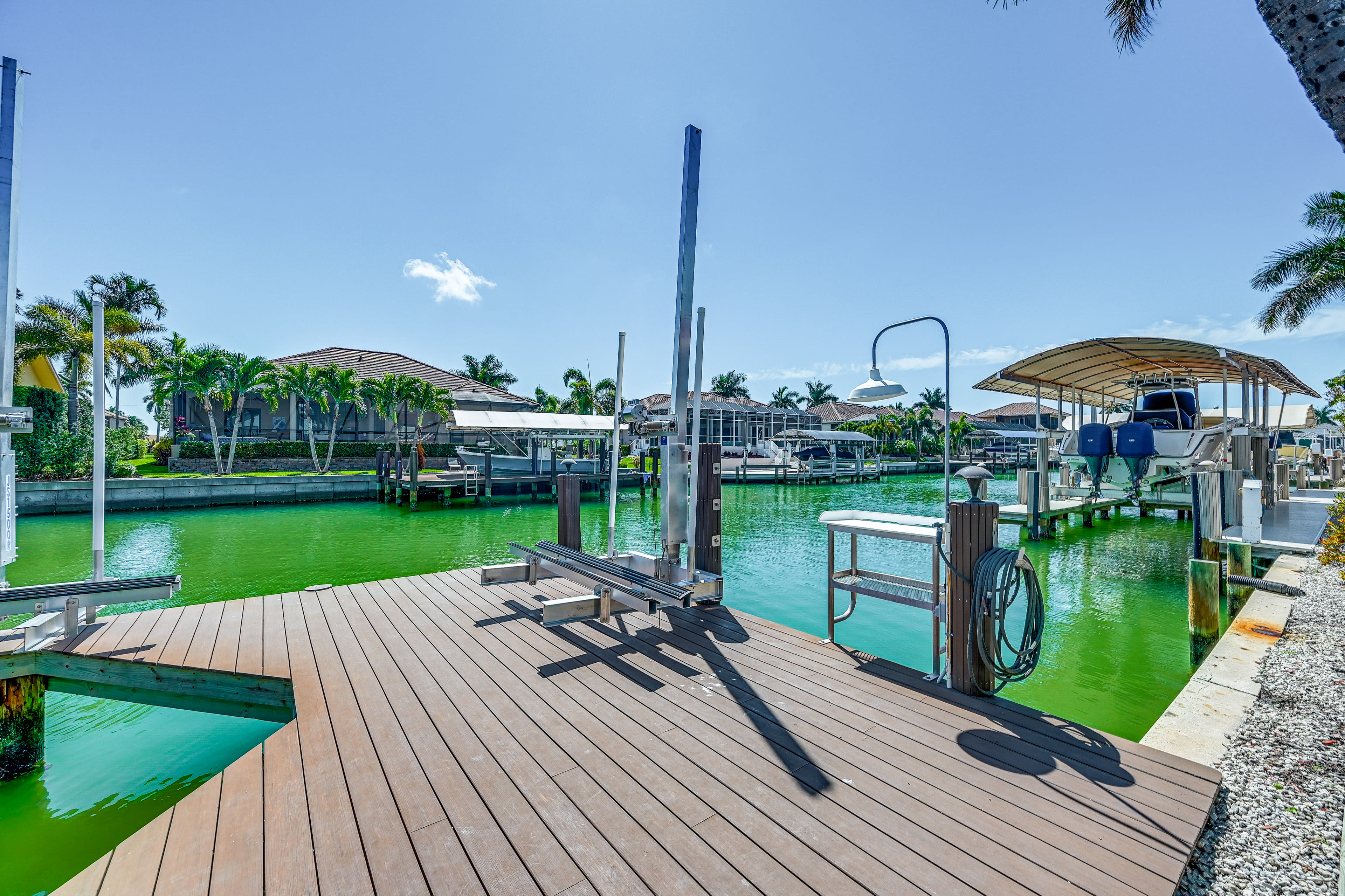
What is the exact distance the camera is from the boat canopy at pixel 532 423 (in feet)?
68.4

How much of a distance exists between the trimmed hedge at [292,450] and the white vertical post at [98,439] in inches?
768

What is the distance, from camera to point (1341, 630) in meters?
5.00

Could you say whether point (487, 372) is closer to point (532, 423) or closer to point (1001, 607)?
point (532, 423)

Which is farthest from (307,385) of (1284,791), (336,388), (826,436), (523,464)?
(1284,791)

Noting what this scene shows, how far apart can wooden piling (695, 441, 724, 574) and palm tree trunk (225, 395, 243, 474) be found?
23.2 metres

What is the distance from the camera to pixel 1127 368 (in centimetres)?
1191

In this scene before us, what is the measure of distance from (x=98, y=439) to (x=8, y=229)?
4.85 feet

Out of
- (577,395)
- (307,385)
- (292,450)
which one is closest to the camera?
(307,385)

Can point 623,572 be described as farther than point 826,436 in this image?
No

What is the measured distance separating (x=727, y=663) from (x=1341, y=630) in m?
5.67

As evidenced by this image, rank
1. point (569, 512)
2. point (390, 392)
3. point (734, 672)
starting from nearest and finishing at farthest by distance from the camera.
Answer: point (734, 672) < point (569, 512) < point (390, 392)

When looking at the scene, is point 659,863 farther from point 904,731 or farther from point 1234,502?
point 1234,502

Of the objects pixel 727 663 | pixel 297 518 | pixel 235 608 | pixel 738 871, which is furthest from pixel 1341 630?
pixel 297 518

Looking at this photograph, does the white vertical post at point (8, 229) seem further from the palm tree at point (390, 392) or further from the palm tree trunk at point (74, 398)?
the palm tree at point (390, 392)
